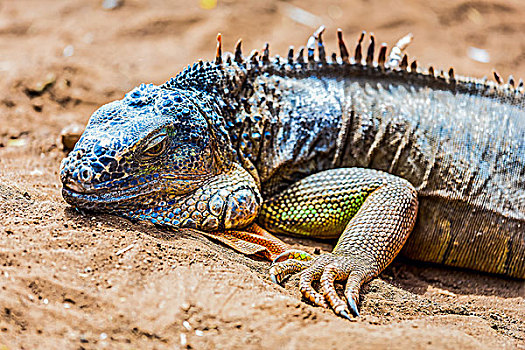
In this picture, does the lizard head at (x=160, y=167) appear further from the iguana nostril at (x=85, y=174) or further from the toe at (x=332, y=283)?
the toe at (x=332, y=283)

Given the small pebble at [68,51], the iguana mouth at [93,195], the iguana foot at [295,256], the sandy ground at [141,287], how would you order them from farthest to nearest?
the small pebble at [68,51], the iguana foot at [295,256], the iguana mouth at [93,195], the sandy ground at [141,287]

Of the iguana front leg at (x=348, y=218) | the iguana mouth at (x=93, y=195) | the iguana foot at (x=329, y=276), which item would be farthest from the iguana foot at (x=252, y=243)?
the iguana mouth at (x=93, y=195)

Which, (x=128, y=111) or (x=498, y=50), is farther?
(x=498, y=50)

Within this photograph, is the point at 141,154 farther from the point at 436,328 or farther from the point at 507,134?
the point at 507,134

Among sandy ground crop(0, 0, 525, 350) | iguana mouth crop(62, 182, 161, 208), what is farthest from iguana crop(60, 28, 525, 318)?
sandy ground crop(0, 0, 525, 350)

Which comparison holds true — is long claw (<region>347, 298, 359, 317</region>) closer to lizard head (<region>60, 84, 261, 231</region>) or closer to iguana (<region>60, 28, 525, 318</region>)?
iguana (<region>60, 28, 525, 318</region>)

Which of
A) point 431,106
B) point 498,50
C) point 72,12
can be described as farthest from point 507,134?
point 72,12
